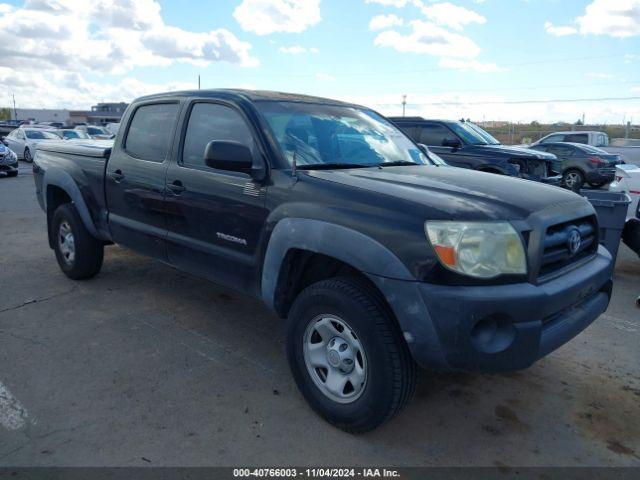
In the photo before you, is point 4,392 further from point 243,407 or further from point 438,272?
point 438,272

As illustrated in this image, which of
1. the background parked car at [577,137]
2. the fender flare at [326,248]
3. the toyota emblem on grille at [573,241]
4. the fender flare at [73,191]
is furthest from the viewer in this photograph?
the background parked car at [577,137]

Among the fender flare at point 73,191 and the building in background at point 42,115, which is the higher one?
the building in background at point 42,115

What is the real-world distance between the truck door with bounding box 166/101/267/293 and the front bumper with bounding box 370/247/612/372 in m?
1.07

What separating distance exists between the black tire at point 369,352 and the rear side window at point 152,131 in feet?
6.42

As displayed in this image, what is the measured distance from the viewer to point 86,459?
2.64 metres

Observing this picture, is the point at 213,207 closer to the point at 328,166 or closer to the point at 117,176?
the point at 328,166

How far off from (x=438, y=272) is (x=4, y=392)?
2730 mm

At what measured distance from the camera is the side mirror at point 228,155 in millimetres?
3135

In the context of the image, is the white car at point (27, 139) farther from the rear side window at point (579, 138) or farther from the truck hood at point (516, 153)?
the rear side window at point (579, 138)

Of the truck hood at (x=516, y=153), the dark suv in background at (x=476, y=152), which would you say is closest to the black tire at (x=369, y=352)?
the dark suv in background at (x=476, y=152)

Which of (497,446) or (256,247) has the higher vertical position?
(256,247)

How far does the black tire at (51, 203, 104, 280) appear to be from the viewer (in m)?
5.10

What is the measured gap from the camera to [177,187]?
12.7 feet

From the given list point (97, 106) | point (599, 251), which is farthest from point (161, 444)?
point (97, 106)
